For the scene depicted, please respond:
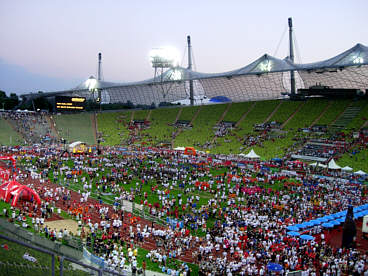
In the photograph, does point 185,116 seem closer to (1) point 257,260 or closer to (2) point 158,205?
(2) point 158,205

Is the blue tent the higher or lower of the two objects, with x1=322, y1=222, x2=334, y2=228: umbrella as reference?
higher

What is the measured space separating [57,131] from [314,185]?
1537 inches

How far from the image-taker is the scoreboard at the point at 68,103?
63.8 metres

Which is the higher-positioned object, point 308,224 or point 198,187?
point 308,224

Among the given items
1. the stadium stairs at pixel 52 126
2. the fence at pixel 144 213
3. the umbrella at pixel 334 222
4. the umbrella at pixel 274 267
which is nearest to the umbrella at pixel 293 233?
the umbrella at pixel 334 222

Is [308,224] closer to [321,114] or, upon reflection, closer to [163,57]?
[321,114]

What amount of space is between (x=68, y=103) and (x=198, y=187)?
132 feet

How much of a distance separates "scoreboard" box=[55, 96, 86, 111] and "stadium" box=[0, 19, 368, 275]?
0.17 m

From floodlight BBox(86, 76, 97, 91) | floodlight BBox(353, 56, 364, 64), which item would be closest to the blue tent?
floodlight BBox(86, 76, 97, 91)

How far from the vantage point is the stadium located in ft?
53.9

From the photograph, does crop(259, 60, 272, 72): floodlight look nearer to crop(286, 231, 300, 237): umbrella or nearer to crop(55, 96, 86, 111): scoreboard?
crop(55, 96, 86, 111): scoreboard

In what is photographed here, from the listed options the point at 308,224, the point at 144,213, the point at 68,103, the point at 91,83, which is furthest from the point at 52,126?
the point at 308,224

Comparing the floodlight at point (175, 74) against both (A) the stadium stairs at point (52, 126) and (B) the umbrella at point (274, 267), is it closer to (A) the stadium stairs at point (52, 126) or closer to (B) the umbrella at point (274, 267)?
(A) the stadium stairs at point (52, 126)

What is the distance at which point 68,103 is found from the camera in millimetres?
64875
